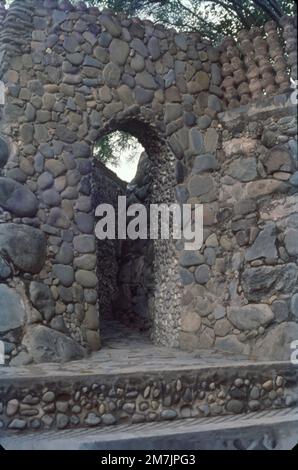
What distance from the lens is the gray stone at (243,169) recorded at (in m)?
5.46

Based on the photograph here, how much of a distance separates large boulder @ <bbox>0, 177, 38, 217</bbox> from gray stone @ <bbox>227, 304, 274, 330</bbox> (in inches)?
79.8

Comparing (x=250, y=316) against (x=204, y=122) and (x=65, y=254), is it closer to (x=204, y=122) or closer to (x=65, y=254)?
(x=65, y=254)

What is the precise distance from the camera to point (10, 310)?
4566 millimetres

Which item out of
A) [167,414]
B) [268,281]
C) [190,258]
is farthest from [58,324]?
[268,281]

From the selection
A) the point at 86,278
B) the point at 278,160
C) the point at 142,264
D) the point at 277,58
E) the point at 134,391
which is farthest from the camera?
the point at 142,264

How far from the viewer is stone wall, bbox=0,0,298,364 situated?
4.91 m

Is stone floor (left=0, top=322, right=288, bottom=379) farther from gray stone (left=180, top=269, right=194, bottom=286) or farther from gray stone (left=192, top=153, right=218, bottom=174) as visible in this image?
gray stone (left=192, top=153, right=218, bottom=174)

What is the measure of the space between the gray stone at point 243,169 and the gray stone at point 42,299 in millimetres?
2105

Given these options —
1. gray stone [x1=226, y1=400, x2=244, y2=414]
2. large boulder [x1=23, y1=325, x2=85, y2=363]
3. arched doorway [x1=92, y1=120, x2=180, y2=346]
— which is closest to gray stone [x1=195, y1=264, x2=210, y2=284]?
arched doorway [x1=92, y1=120, x2=180, y2=346]

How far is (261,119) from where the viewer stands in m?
5.52

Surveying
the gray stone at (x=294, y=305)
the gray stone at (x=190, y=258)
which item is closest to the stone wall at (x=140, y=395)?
the gray stone at (x=294, y=305)

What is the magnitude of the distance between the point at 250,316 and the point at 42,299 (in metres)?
1.83

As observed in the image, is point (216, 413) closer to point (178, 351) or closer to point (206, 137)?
point (178, 351)
